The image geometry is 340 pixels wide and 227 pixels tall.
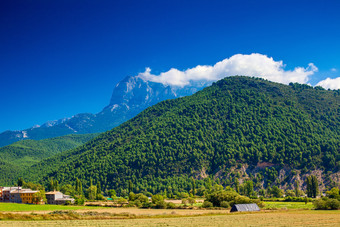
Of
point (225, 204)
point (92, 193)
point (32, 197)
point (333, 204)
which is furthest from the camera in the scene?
point (92, 193)

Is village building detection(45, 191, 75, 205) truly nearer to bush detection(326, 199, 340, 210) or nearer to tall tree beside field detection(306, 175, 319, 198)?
bush detection(326, 199, 340, 210)

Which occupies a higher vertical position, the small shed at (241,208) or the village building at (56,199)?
the village building at (56,199)

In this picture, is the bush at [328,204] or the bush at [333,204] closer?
the bush at [333,204]

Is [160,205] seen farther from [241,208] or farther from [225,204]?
[241,208]

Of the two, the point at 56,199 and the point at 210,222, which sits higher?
the point at 56,199

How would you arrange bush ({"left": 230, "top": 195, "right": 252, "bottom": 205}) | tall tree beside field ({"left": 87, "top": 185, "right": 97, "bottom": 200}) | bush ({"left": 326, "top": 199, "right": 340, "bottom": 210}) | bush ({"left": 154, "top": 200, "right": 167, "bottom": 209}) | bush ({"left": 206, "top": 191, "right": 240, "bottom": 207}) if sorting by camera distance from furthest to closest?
tall tree beside field ({"left": 87, "top": 185, "right": 97, "bottom": 200})
bush ({"left": 206, "top": 191, "right": 240, "bottom": 207})
bush ({"left": 154, "top": 200, "right": 167, "bottom": 209})
bush ({"left": 230, "top": 195, "right": 252, "bottom": 205})
bush ({"left": 326, "top": 199, "right": 340, "bottom": 210})

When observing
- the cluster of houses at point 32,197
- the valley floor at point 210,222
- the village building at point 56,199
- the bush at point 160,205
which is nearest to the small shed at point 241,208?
the valley floor at point 210,222

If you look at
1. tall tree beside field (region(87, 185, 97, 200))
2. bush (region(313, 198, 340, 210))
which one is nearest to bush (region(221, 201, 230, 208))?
bush (region(313, 198, 340, 210))

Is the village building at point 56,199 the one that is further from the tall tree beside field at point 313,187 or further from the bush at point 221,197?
the tall tree beside field at point 313,187

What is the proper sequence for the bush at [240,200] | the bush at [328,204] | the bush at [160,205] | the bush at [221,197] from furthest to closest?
the bush at [221,197] < the bush at [160,205] < the bush at [240,200] < the bush at [328,204]

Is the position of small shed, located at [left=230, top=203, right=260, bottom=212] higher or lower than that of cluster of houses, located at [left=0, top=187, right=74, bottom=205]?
lower

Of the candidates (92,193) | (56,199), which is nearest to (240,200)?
(56,199)

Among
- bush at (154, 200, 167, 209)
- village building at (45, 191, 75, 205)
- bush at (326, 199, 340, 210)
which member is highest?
village building at (45, 191, 75, 205)

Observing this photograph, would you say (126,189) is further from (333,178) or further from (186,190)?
(333,178)
